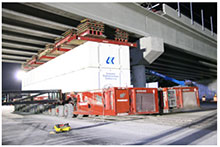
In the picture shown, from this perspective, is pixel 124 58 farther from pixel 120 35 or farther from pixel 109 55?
pixel 120 35

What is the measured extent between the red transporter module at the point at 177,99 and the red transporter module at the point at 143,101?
0.88m

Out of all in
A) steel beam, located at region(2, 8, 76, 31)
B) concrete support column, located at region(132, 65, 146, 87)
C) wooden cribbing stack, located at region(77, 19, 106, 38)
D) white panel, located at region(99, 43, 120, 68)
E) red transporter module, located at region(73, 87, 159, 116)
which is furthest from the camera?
concrete support column, located at region(132, 65, 146, 87)

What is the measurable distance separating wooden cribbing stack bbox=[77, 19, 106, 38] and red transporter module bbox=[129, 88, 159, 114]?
13.9 ft

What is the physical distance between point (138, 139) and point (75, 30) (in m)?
9.28

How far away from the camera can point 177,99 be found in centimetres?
1102

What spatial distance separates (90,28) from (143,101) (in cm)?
533

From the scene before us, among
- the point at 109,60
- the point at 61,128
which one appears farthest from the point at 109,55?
the point at 61,128

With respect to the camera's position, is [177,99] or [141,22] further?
[141,22]

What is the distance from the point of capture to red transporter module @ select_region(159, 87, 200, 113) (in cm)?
1069

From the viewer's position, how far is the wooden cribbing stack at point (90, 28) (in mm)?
Result: 11495

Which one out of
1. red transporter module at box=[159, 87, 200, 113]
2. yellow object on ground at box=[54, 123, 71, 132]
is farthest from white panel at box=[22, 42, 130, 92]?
yellow object on ground at box=[54, 123, 71, 132]

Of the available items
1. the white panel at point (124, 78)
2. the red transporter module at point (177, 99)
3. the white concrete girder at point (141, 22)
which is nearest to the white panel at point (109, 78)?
the white panel at point (124, 78)

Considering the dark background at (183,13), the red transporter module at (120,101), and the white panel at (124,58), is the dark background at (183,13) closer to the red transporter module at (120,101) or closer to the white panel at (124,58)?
the white panel at (124,58)

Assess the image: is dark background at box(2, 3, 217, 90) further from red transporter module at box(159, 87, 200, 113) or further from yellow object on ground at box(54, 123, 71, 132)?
yellow object on ground at box(54, 123, 71, 132)
